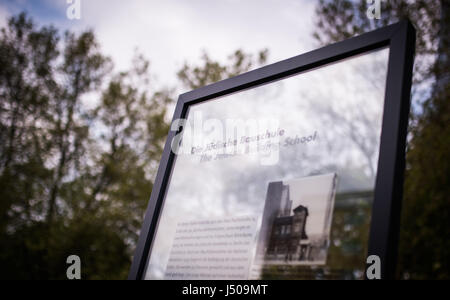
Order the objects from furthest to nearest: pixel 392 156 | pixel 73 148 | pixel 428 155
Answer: pixel 73 148 → pixel 428 155 → pixel 392 156

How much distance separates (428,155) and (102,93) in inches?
262

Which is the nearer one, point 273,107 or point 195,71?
point 273,107

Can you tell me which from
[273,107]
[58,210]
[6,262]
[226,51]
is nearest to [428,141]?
[273,107]

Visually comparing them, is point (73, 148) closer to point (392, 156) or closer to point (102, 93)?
point (102, 93)

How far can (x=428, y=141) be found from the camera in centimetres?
434

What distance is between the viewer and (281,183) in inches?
55.8

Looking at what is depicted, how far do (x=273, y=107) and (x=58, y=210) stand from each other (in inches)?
276

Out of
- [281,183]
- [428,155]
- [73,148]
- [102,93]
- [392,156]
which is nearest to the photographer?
[392,156]

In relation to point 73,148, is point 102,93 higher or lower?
higher

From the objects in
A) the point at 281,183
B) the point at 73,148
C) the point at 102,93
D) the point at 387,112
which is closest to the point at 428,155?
the point at 281,183

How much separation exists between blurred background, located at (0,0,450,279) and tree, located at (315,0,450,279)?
0.83m

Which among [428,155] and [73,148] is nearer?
[428,155]
